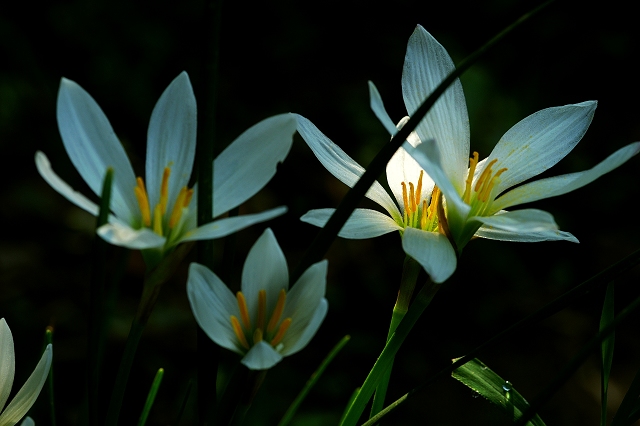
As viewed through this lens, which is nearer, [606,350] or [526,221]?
[526,221]

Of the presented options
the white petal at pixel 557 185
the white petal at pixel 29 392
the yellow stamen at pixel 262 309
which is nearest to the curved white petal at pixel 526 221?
the white petal at pixel 557 185

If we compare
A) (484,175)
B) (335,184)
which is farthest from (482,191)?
(335,184)

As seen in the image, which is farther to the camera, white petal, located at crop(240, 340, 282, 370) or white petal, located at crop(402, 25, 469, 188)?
white petal, located at crop(402, 25, 469, 188)

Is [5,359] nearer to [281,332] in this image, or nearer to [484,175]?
[281,332]

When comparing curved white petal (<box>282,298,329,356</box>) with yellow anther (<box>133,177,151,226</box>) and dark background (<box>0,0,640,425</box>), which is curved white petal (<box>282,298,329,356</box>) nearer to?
yellow anther (<box>133,177,151,226</box>)

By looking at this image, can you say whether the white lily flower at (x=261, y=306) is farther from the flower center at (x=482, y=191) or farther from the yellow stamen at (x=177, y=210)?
the flower center at (x=482, y=191)

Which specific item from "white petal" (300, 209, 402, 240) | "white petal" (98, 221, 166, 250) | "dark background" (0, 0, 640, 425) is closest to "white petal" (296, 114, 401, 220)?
"white petal" (300, 209, 402, 240)
